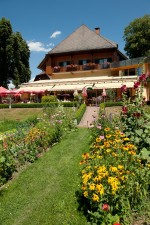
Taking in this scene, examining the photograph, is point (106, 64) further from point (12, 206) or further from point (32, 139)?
point (12, 206)

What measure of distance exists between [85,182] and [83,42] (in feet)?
129

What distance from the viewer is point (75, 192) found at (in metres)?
6.79

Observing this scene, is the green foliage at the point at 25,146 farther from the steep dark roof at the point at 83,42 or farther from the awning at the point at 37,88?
the steep dark roof at the point at 83,42

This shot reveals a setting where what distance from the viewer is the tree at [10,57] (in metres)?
49.8

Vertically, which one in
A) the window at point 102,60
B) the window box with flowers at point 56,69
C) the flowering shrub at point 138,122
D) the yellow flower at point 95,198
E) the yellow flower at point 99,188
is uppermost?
the window at point 102,60

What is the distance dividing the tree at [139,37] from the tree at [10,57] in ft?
60.3

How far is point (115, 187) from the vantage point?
523 cm

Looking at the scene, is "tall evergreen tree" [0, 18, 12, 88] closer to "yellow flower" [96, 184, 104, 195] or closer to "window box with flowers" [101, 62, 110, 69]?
"window box with flowers" [101, 62, 110, 69]

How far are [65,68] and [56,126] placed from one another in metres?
31.1

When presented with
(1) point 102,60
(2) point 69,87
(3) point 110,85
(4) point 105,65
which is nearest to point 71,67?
(1) point 102,60

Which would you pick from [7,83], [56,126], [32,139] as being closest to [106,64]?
[7,83]

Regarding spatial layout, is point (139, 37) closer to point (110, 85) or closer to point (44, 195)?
point (110, 85)

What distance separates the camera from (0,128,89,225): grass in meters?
5.95

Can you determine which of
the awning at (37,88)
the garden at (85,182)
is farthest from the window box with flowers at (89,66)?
the garden at (85,182)
